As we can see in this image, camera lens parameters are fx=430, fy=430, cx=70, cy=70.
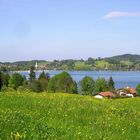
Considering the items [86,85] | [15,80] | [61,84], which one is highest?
[15,80]

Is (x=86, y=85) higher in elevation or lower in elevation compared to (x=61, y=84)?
lower

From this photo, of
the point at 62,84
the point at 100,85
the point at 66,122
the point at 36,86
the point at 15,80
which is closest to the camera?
the point at 66,122

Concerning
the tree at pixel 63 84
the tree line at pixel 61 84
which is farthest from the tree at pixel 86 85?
the tree at pixel 63 84

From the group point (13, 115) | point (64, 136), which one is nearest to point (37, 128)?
point (64, 136)

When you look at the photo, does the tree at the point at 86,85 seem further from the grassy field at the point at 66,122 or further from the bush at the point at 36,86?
the grassy field at the point at 66,122

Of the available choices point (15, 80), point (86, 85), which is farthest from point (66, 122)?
point (86, 85)

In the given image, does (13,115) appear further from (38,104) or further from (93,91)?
(93,91)

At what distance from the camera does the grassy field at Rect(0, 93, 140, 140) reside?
11492 millimetres

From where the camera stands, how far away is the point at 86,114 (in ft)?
55.3

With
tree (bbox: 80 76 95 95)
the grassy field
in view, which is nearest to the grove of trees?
tree (bbox: 80 76 95 95)

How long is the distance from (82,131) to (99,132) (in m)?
0.53

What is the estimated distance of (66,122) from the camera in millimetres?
14055

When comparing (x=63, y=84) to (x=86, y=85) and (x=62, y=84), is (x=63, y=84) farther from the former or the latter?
(x=86, y=85)

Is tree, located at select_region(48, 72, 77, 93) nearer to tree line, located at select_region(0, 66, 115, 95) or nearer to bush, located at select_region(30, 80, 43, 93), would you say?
tree line, located at select_region(0, 66, 115, 95)
